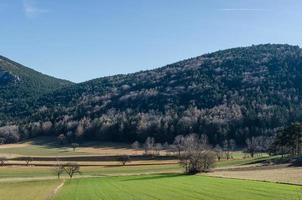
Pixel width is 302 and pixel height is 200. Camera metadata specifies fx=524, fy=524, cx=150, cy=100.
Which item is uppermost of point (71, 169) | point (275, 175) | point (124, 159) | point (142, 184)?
point (124, 159)

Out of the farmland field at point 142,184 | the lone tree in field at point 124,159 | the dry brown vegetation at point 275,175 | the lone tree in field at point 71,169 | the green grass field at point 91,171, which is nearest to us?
the farmland field at point 142,184

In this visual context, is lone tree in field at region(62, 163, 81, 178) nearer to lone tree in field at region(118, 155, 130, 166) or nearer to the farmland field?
the farmland field

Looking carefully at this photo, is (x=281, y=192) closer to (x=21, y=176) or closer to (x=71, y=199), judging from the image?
(x=71, y=199)

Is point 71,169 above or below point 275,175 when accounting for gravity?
above

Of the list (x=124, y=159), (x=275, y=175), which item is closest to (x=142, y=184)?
(x=275, y=175)

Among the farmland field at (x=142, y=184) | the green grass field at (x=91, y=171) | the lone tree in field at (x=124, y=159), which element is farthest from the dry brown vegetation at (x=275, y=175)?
the lone tree in field at (x=124, y=159)

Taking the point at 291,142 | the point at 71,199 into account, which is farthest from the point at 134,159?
the point at 71,199

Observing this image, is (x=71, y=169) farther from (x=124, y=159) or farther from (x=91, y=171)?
(x=124, y=159)

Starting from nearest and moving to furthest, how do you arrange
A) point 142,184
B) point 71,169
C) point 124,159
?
point 142,184 < point 71,169 < point 124,159

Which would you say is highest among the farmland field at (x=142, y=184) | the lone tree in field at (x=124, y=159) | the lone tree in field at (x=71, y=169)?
the lone tree in field at (x=124, y=159)

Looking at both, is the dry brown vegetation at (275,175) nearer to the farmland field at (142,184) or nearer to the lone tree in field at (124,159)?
the farmland field at (142,184)

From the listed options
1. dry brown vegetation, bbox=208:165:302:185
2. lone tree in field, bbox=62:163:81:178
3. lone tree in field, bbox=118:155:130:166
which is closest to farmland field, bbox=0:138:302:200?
dry brown vegetation, bbox=208:165:302:185
